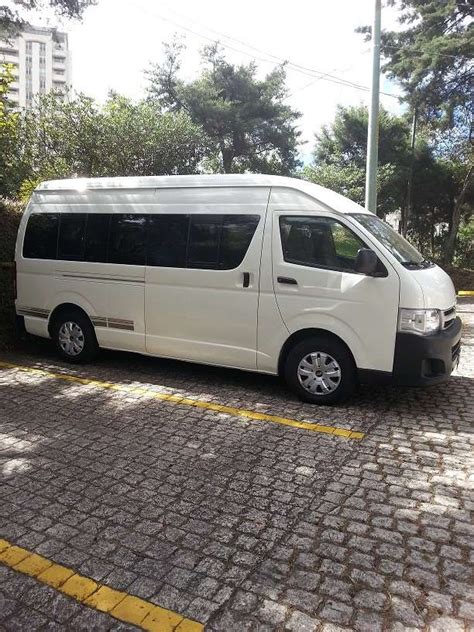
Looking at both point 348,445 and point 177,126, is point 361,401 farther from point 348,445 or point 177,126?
point 177,126

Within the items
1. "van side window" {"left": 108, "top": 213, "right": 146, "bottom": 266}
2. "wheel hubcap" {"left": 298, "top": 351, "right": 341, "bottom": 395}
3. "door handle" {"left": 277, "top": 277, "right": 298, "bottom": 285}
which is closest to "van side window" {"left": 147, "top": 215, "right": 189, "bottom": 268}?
"van side window" {"left": 108, "top": 213, "right": 146, "bottom": 266}

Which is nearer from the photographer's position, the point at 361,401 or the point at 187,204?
the point at 361,401

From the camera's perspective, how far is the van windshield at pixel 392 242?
519 cm

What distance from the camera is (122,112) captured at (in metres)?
17.2

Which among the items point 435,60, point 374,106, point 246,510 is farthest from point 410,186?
point 246,510

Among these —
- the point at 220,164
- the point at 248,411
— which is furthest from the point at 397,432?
the point at 220,164

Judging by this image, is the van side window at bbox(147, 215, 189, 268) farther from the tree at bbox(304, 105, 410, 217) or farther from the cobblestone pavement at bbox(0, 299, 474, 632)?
the tree at bbox(304, 105, 410, 217)

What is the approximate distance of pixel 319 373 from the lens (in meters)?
5.34

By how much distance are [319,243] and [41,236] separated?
3918 mm

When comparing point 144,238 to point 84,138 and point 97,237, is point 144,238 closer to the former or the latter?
point 97,237

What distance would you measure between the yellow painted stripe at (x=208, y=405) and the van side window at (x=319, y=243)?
153 cm

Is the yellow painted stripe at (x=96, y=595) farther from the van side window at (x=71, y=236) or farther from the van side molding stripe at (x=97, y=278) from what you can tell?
the van side window at (x=71, y=236)

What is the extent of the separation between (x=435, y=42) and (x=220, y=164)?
1469cm

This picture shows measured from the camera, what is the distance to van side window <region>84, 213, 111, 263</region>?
6.59 meters
